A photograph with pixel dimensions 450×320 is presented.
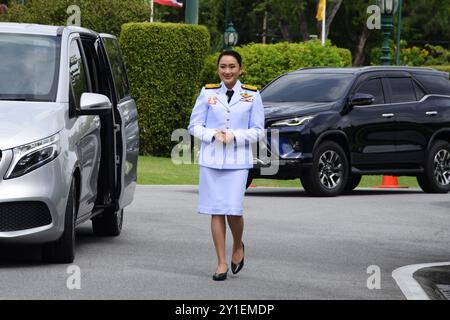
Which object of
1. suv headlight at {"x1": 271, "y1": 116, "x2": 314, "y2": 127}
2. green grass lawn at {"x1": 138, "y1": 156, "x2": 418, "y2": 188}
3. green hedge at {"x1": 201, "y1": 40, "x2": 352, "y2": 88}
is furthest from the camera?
green hedge at {"x1": 201, "y1": 40, "x2": 352, "y2": 88}

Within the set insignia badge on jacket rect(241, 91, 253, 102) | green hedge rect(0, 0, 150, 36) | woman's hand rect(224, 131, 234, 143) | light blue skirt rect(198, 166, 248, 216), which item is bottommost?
light blue skirt rect(198, 166, 248, 216)

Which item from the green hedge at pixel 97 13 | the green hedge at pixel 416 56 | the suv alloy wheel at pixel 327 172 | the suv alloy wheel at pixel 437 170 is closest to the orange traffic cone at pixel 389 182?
the suv alloy wheel at pixel 437 170

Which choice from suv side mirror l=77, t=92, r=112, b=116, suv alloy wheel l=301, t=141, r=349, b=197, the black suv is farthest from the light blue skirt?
suv alloy wheel l=301, t=141, r=349, b=197

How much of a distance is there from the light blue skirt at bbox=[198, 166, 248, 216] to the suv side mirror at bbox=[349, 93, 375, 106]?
32.1ft

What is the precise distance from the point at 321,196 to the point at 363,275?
350 inches

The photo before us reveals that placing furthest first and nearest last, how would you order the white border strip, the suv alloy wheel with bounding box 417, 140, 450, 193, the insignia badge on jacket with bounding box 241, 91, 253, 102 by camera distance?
the suv alloy wheel with bounding box 417, 140, 450, 193
the insignia badge on jacket with bounding box 241, 91, 253, 102
the white border strip

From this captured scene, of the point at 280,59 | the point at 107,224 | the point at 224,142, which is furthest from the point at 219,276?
the point at 280,59

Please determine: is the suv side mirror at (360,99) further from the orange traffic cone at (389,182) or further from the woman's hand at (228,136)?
the woman's hand at (228,136)

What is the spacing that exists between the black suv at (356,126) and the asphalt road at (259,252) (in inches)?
28.8

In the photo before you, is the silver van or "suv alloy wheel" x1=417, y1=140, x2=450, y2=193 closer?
the silver van

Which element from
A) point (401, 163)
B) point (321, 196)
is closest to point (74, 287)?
point (321, 196)

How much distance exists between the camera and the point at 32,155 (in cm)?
1078

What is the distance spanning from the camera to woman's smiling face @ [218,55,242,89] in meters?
10.8

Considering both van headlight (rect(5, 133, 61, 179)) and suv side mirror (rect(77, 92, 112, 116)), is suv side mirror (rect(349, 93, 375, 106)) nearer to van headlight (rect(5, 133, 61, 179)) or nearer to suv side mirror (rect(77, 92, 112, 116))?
suv side mirror (rect(77, 92, 112, 116))
